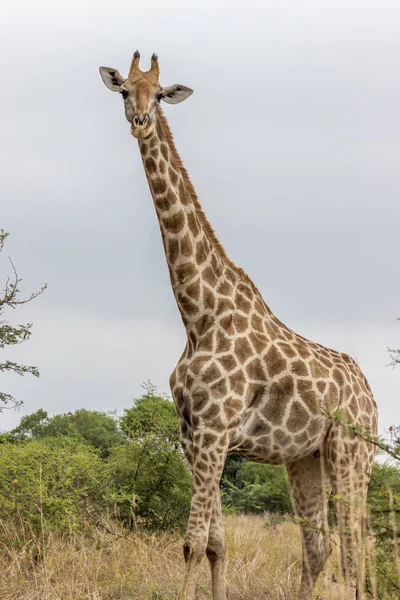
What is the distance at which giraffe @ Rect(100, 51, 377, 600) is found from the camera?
320 inches

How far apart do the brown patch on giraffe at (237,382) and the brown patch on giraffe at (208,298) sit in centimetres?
77

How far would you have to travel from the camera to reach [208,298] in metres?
8.73

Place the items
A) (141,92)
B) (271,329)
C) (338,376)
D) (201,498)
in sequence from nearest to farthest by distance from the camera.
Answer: (201,498)
(141,92)
(271,329)
(338,376)

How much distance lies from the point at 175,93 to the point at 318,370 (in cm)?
324

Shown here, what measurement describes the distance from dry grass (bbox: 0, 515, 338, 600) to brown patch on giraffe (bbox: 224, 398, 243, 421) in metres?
1.99

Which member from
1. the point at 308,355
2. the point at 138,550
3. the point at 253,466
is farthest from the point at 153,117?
the point at 253,466

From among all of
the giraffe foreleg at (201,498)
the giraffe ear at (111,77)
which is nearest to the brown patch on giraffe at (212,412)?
the giraffe foreleg at (201,498)

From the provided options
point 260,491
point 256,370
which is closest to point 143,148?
point 256,370

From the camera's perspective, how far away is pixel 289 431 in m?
8.66

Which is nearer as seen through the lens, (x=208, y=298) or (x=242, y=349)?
(x=242, y=349)

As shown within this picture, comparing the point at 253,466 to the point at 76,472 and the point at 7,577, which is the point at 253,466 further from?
the point at 7,577

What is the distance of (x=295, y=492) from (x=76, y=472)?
15.4 feet

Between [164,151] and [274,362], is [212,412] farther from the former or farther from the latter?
[164,151]

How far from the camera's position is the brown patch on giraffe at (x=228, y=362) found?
833 centimetres
